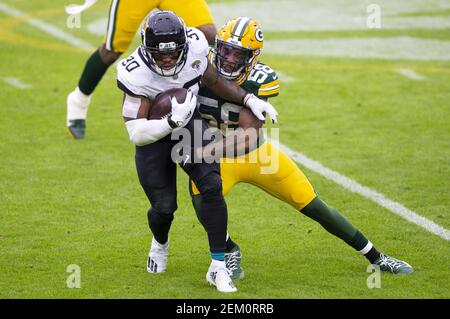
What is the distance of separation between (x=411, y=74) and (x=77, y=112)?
374cm

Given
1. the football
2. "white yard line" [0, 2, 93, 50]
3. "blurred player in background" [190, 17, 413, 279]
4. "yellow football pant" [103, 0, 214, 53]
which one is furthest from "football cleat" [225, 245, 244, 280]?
"white yard line" [0, 2, 93, 50]

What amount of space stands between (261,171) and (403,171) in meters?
2.29

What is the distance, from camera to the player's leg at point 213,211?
15.8 feet

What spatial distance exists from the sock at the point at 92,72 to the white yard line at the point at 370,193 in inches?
63.7

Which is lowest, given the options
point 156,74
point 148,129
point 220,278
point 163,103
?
point 220,278

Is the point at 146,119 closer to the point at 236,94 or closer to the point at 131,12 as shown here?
the point at 236,94

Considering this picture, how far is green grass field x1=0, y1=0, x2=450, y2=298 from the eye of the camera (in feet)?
16.5

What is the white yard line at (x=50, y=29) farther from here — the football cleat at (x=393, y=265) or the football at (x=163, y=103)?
the football cleat at (x=393, y=265)

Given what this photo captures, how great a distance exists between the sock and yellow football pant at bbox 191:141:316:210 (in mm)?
2824

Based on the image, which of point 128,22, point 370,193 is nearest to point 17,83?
point 128,22

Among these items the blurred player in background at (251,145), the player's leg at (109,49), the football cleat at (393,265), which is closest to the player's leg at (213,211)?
the blurred player in background at (251,145)

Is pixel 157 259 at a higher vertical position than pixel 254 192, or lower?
higher

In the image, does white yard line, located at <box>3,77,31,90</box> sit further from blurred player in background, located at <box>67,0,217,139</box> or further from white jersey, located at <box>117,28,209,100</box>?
white jersey, located at <box>117,28,209,100</box>

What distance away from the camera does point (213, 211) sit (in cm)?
485
